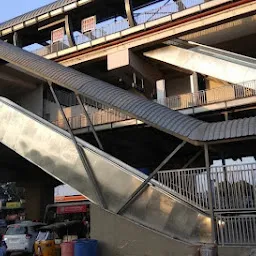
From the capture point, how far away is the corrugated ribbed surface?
30.6m

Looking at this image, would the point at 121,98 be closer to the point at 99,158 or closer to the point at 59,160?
the point at 99,158

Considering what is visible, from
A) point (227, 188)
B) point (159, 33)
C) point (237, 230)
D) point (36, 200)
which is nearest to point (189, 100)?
point (159, 33)

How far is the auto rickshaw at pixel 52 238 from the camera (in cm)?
1446

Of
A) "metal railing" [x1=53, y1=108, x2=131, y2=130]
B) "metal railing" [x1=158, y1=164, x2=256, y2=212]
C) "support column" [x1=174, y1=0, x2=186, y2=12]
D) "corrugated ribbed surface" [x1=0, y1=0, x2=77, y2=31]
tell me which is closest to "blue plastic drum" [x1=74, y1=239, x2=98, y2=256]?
"metal railing" [x1=158, y1=164, x2=256, y2=212]

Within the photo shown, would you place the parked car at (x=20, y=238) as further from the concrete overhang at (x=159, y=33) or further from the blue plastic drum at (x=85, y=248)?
the concrete overhang at (x=159, y=33)

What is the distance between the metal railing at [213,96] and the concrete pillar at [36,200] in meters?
17.5

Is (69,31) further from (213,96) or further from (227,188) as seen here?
(227,188)

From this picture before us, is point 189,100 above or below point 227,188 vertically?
above

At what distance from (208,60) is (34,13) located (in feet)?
56.4

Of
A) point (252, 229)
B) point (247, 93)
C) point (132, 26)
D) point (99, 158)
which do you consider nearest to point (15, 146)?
point (99, 158)

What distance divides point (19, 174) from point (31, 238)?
663 inches

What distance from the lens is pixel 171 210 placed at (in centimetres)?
1145

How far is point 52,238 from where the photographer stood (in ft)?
53.8

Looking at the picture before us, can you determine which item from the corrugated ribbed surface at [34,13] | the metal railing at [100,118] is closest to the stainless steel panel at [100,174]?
the metal railing at [100,118]
